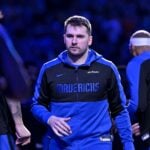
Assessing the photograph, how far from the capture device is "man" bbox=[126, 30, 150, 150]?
5547 millimetres

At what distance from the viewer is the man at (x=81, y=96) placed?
15.9 feet

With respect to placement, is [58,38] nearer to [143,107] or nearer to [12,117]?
[143,107]

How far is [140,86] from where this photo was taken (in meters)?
5.53

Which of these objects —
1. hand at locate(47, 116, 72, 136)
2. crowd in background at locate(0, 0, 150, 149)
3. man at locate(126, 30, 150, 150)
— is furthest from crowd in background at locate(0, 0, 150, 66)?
hand at locate(47, 116, 72, 136)

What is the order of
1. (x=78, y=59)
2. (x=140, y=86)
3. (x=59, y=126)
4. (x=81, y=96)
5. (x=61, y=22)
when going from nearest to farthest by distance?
(x=59, y=126), (x=81, y=96), (x=78, y=59), (x=140, y=86), (x=61, y=22)

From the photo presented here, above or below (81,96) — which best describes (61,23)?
below

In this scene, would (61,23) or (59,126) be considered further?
(61,23)

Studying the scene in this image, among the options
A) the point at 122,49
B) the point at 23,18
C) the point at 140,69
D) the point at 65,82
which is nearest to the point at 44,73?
the point at 65,82

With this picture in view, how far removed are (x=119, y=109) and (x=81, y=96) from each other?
35 cm

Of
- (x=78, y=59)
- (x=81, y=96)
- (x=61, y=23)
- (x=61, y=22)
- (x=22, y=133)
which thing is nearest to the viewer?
(x=22, y=133)

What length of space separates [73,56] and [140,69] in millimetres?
810

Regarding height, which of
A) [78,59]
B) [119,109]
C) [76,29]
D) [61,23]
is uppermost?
[76,29]

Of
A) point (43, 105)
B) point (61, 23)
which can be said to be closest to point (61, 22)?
point (61, 23)

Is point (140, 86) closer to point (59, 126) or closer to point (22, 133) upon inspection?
point (59, 126)
